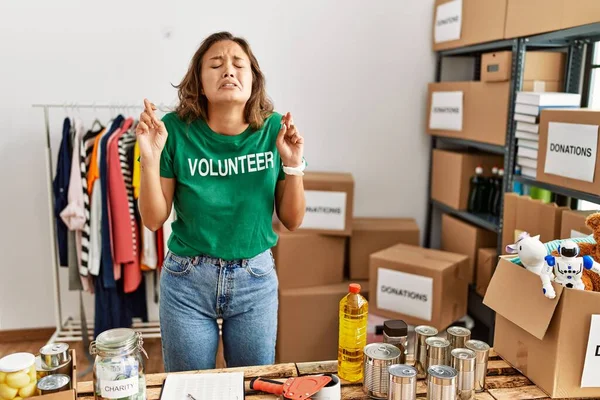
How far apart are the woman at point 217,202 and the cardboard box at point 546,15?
3.98 ft

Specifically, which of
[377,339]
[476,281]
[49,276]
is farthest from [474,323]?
[49,276]

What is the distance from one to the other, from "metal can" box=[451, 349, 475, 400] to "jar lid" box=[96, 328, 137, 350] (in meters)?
0.68

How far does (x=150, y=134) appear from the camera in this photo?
1466mm

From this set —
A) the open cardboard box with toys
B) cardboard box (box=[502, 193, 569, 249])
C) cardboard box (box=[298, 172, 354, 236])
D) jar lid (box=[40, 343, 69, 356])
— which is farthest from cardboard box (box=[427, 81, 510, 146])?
jar lid (box=[40, 343, 69, 356])

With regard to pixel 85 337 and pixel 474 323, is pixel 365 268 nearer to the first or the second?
pixel 474 323

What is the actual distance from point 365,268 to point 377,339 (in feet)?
1.41

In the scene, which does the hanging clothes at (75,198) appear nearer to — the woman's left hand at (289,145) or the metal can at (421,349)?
the woman's left hand at (289,145)

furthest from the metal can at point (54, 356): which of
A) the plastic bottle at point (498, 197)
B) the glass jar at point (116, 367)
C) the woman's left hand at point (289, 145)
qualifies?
the plastic bottle at point (498, 197)

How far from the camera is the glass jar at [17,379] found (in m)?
1.03

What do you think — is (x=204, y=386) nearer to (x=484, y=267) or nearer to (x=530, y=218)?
(x=530, y=218)

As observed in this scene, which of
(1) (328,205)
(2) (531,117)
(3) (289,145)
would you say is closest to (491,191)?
(2) (531,117)

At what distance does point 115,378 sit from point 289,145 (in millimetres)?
774

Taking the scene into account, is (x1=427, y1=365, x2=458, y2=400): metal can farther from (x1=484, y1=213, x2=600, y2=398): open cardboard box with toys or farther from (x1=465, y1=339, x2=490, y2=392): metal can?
(x1=484, y1=213, x2=600, y2=398): open cardboard box with toys

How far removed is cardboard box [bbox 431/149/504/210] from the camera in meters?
2.86
